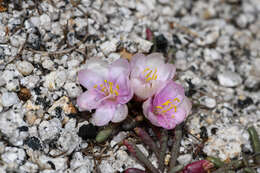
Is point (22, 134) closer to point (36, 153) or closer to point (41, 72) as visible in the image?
point (36, 153)

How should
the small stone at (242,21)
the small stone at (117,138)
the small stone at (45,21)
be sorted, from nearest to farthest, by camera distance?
1. the small stone at (117,138)
2. the small stone at (45,21)
3. the small stone at (242,21)

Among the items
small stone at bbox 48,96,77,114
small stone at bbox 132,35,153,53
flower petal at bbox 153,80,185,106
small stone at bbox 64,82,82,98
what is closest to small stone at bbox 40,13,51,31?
small stone at bbox 64,82,82,98

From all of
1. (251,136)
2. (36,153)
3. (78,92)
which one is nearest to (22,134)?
(36,153)

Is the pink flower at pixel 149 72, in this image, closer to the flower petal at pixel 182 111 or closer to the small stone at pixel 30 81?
the flower petal at pixel 182 111

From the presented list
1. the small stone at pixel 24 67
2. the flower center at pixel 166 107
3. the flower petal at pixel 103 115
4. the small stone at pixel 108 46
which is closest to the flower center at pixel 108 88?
A: the flower petal at pixel 103 115

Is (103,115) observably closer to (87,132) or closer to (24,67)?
(87,132)

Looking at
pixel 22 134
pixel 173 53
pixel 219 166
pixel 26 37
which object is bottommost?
pixel 219 166
